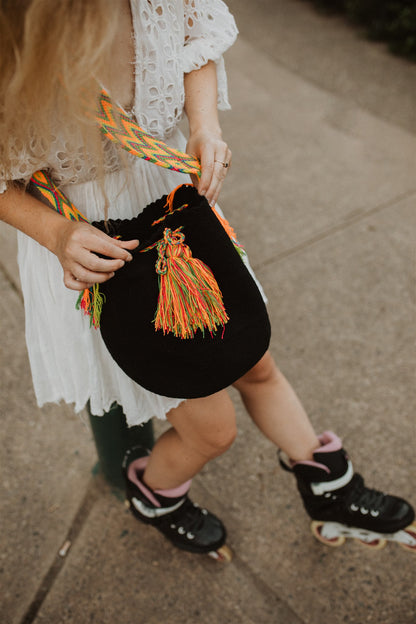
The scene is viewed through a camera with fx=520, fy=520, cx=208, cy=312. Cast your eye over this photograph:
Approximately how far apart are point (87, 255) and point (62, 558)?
3.94 feet

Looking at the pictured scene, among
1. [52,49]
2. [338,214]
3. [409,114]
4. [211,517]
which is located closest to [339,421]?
[211,517]

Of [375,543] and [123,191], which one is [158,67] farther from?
[375,543]

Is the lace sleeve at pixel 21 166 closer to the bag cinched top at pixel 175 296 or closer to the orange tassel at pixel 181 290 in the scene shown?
the bag cinched top at pixel 175 296

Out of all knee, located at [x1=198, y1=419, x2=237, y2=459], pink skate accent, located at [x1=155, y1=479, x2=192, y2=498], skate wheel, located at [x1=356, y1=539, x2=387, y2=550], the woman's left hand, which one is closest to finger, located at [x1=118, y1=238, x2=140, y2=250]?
the woman's left hand

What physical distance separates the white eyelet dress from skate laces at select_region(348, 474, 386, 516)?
26.2 inches

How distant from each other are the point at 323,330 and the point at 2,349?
1.49 metres

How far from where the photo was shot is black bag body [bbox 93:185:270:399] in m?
1.09

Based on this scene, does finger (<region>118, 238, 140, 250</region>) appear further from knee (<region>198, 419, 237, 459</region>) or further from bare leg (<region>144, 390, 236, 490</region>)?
knee (<region>198, 419, 237, 459</region>)

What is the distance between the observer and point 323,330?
2459 mm

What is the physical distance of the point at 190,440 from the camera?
4.67 feet

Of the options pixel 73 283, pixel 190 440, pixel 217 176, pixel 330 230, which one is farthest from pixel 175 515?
pixel 330 230

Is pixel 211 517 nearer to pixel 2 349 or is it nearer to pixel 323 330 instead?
pixel 323 330

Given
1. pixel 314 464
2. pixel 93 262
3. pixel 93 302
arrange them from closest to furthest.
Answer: pixel 93 262 < pixel 93 302 < pixel 314 464

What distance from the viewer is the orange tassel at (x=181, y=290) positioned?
1.06 metres
